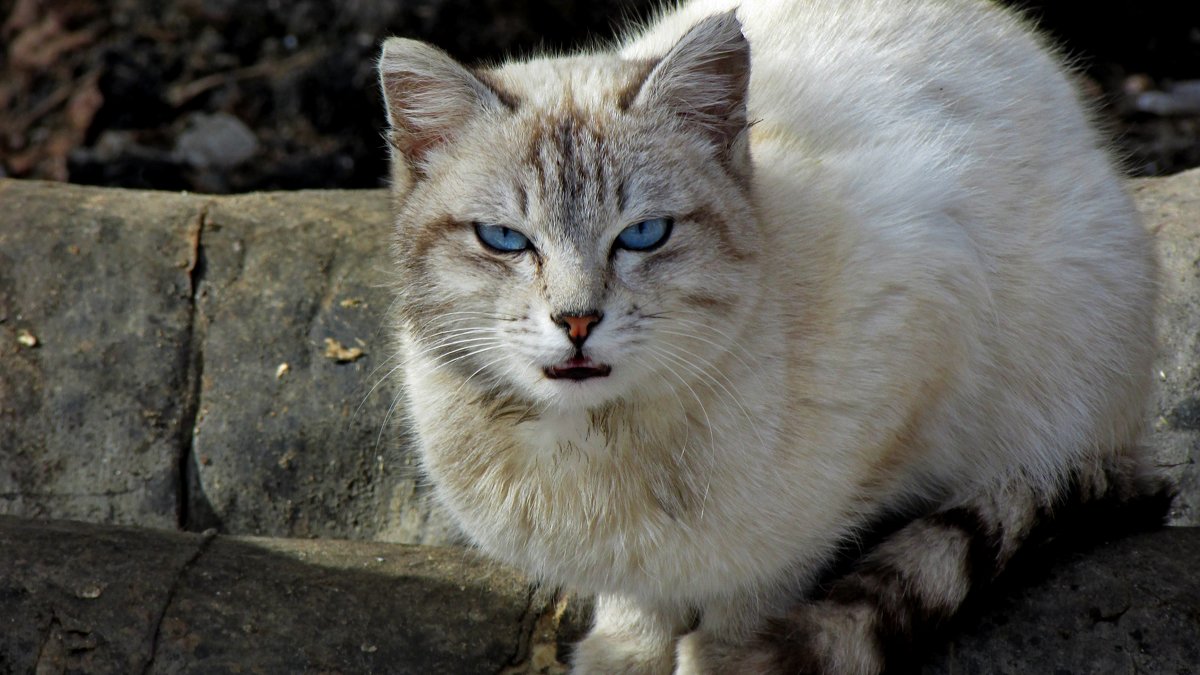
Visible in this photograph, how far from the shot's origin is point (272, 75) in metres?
5.87

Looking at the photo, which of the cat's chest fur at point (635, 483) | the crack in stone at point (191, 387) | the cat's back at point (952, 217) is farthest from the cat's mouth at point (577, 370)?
the crack in stone at point (191, 387)

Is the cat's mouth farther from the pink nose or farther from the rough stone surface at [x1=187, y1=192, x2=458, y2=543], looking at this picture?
the rough stone surface at [x1=187, y1=192, x2=458, y2=543]

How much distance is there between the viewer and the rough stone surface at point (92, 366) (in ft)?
12.1

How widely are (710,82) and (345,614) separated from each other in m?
1.47

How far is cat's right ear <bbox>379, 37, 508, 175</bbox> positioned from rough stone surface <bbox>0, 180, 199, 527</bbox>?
158 centimetres

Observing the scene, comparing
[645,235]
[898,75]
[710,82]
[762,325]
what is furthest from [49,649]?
[898,75]

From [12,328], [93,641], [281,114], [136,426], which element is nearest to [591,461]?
[93,641]

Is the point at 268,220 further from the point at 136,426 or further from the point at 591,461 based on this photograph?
the point at 591,461

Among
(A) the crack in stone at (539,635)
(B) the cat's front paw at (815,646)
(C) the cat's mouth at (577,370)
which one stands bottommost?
(A) the crack in stone at (539,635)

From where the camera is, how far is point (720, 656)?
104 inches

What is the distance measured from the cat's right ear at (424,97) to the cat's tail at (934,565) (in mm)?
1256

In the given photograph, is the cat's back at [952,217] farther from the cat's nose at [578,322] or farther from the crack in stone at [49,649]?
the crack in stone at [49,649]

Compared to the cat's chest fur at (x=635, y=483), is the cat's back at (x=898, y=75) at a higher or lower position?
higher

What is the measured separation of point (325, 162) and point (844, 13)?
2971mm
